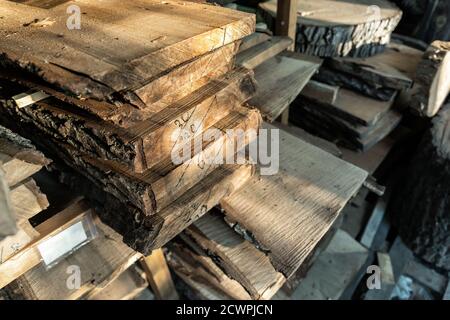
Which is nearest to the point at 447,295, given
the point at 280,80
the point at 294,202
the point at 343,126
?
the point at 343,126

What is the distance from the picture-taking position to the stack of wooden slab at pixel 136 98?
88cm

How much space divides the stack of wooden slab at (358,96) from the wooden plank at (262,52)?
49cm

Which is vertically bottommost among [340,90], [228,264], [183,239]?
[183,239]

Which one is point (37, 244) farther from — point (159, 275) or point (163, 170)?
point (159, 275)

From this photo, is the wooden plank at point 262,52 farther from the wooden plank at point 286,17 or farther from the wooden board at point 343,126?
the wooden board at point 343,126

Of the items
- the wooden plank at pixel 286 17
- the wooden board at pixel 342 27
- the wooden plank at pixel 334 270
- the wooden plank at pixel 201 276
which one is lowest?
the wooden plank at pixel 334 270

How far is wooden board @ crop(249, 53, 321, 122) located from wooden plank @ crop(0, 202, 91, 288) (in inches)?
34.3

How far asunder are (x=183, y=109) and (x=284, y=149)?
675 millimetres

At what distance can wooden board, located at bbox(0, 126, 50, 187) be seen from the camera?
36.7 inches

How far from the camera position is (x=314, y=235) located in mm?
1206

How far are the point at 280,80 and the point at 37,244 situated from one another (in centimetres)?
126

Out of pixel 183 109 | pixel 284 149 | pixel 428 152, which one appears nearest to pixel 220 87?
pixel 183 109

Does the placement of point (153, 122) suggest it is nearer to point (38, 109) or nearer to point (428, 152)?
point (38, 109)

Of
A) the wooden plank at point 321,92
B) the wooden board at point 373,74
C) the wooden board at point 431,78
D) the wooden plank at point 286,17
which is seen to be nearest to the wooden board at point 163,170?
the wooden plank at point 286,17
